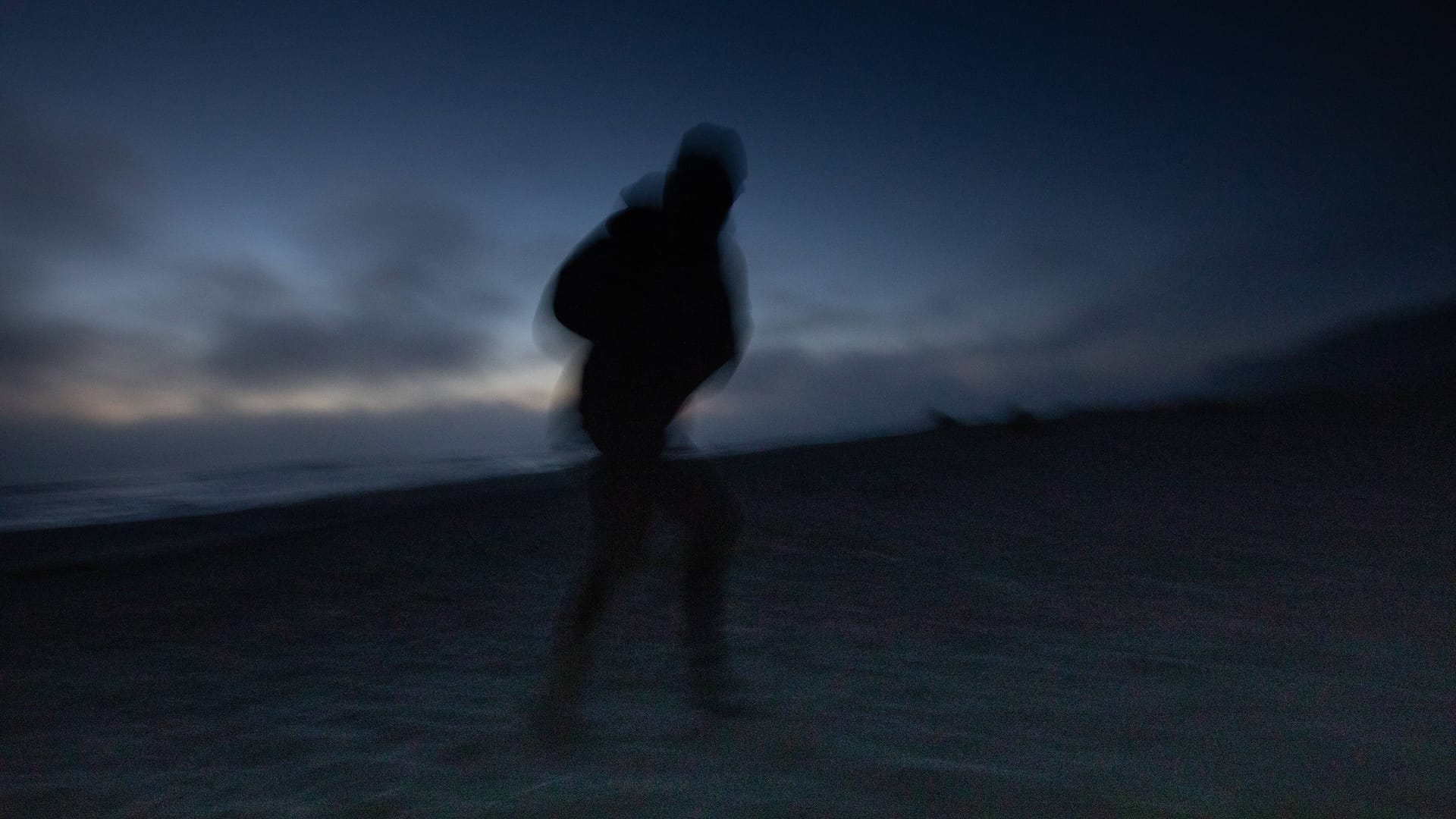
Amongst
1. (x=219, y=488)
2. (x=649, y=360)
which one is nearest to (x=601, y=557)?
(x=649, y=360)

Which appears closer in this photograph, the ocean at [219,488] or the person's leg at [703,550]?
the person's leg at [703,550]

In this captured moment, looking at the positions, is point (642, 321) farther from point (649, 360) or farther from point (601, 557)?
point (601, 557)

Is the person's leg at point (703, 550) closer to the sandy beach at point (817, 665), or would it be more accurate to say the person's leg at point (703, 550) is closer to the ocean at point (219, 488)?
the sandy beach at point (817, 665)

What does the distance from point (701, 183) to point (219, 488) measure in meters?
12.0

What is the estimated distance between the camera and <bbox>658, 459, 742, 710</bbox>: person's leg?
2.47 metres

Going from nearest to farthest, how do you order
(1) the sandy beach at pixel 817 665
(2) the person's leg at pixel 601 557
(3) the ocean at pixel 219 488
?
(1) the sandy beach at pixel 817 665
(2) the person's leg at pixel 601 557
(3) the ocean at pixel 219 488

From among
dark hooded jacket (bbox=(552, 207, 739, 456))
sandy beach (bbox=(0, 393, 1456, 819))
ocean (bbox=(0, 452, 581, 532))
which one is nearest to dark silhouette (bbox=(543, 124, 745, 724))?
dark hooded jacket (bbox=(552, 207, 739, 456))


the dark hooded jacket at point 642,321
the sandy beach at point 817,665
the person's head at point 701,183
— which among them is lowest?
the sandy beach at point 817,665

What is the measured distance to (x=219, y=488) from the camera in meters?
11.9

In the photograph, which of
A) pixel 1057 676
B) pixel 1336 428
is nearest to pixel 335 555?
pixel 1057 676

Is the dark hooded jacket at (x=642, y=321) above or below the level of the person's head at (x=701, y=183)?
below

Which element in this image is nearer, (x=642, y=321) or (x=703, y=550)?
(x=642, y=321)

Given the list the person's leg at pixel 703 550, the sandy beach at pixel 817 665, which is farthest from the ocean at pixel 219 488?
the person's leg at pixel 703 550

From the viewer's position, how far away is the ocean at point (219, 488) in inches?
361
